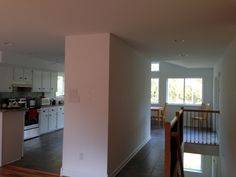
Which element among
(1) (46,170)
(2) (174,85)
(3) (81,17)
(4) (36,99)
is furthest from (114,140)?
(2) (174,85)

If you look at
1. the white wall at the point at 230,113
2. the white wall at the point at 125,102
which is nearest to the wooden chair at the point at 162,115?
the white wall at the point at 125,102

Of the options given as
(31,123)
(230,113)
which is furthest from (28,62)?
(230,113)

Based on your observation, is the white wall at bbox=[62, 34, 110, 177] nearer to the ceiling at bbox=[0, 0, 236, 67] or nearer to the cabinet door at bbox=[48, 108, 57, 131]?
the ceiling at bbox=[0, 0, 236, 67]

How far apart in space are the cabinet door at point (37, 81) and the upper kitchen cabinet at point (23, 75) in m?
0.18

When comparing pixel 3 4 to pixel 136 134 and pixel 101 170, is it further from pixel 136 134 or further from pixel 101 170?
pixel 136 134

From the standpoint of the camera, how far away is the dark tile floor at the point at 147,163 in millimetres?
3883

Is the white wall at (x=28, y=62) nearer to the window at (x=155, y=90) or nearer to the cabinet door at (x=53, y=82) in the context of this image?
the cabinet door at (x=53, y=82)

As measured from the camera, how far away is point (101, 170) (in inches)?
137

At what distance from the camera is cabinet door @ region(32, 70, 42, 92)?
21.8 ft

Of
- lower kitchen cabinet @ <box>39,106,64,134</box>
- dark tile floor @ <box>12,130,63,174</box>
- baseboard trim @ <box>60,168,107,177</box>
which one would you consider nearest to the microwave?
lower kitchen cabinet @ <box>39,106,64,134</box>

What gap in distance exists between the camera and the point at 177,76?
30.3 ft

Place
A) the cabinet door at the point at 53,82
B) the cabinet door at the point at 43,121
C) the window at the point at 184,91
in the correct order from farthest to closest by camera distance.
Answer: the window at the point at 184,91, the cabinet door at the point at 53,82, the cabinet door at the point at 43,121

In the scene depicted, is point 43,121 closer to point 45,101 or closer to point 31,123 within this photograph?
point 31,123

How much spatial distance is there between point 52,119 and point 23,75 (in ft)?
5.91
